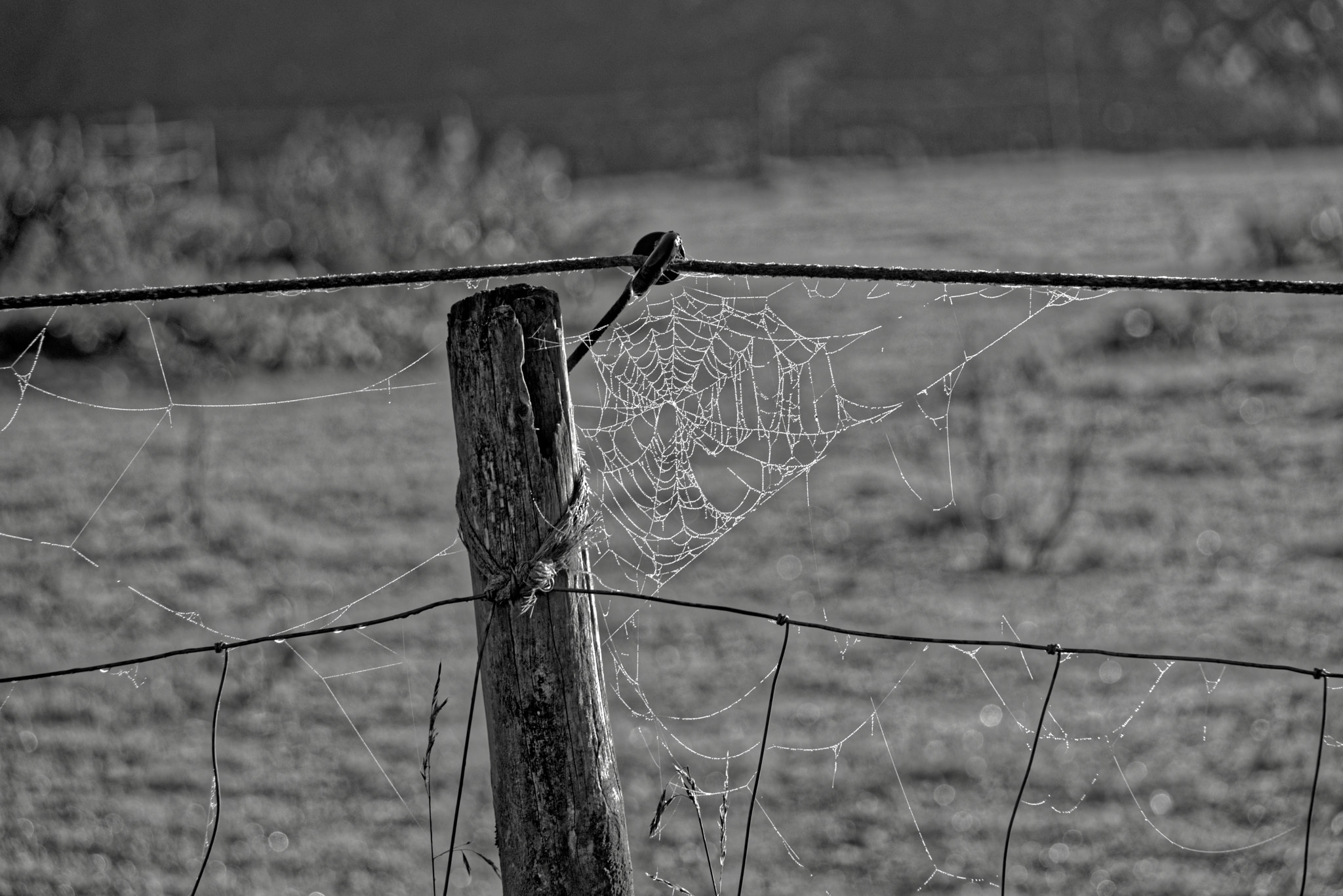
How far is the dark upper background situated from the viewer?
898 inches

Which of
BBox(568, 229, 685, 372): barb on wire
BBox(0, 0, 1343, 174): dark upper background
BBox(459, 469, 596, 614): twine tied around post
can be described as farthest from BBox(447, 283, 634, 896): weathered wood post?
BBox(0, 0, 1343, 174): dark upper background

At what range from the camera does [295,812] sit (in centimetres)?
455

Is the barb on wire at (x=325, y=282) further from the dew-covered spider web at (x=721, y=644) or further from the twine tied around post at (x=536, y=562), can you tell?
the dew-covered spider web at (x=721, y=644)

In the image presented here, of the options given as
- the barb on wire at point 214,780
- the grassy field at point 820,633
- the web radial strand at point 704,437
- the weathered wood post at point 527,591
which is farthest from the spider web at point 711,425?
the weathered wood post at point 527,591

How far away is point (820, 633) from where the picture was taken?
6.15m

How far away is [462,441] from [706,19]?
90.7 feet

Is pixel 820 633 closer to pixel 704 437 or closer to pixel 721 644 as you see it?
pixel 721 644

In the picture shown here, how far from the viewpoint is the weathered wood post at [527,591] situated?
1710 millimetres

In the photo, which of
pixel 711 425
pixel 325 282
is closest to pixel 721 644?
pixel 711 425

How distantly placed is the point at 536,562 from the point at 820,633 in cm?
462

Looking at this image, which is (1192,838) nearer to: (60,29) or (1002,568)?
(1002,568)

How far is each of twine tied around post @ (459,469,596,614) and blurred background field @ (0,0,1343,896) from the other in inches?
19.3

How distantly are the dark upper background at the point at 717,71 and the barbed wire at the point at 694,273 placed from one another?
20261 millimetres

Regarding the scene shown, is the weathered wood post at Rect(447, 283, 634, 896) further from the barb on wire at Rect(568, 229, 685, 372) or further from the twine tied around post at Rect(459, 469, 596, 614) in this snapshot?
the barb on wire at Rect(568, 229, 685, 372)
